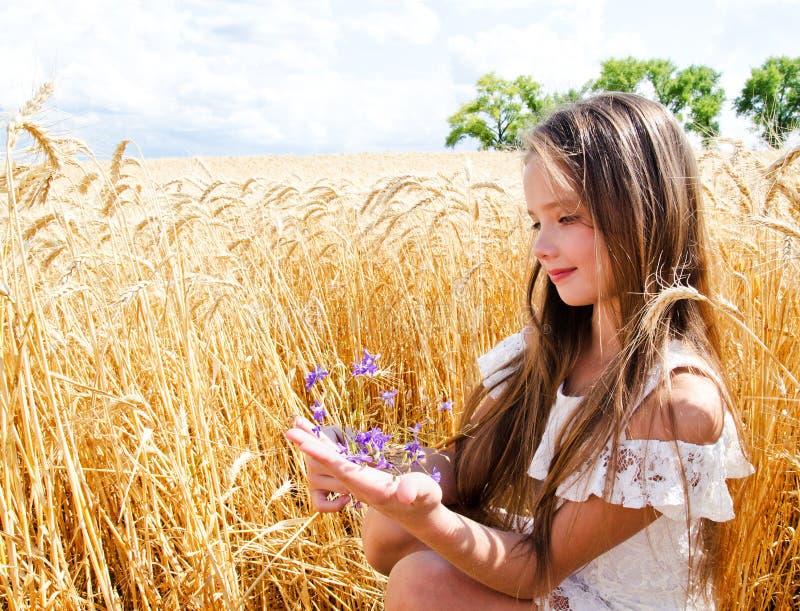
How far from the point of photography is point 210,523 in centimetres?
126

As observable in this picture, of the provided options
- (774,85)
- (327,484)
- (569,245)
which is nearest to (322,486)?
(327,484)

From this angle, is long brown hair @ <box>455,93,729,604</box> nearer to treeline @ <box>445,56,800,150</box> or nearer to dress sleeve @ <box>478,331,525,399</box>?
dress sleeve @ <box>478,331,525,399</box>

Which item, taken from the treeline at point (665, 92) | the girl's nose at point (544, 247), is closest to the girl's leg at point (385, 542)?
the girl's nose at point (544, 247)

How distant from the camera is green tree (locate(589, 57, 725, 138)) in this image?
97.9 ft

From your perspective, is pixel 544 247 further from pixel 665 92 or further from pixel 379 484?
pixel 665 92

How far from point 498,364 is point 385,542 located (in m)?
0.49

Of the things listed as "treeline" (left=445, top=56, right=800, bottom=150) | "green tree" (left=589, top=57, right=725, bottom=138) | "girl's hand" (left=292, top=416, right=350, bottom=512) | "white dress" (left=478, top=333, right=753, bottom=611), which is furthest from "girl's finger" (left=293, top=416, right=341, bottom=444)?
→ "green tree" (left=589, top=57, right=725, bottom=138)

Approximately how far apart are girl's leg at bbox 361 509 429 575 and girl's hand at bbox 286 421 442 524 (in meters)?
0.40

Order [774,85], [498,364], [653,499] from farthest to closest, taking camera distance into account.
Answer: [774,85], [498,364], [653,499]

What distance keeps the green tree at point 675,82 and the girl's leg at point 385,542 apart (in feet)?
102

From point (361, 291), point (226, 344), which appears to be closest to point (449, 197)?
point (361, 291)

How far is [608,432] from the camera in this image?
1035 millimetres

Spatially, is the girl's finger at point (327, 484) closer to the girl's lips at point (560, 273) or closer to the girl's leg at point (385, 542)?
the girl's leg at point (385, 542)

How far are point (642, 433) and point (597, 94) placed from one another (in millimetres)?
675
